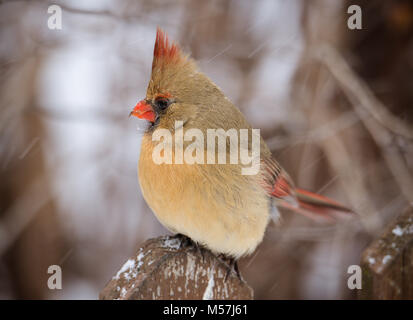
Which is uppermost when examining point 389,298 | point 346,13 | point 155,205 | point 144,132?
point 346,13

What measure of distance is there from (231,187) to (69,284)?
83.1 inches

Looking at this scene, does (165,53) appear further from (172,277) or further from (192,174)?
(172,277)

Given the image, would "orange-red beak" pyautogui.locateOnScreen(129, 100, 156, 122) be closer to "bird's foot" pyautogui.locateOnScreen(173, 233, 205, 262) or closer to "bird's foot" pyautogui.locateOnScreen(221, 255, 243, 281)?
"bird's foot" pyautogui.locateOnScreen(173, 233, 205, 262)

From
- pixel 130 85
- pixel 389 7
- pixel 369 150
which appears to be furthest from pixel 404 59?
pixel 130 85

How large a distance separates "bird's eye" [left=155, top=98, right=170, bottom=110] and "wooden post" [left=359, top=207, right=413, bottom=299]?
777mm

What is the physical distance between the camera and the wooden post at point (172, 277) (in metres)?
1.23

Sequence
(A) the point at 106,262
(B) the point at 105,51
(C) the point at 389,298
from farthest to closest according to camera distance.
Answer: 1. (A) the point at 106,262
2. (B) the point at 105,51
3. (C) the point at 389,298

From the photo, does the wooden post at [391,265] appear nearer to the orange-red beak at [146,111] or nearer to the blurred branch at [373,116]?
the orange-red beak at [146,111]

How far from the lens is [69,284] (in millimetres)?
3197

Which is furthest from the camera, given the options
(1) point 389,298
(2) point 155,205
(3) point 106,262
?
(3) point 106,262

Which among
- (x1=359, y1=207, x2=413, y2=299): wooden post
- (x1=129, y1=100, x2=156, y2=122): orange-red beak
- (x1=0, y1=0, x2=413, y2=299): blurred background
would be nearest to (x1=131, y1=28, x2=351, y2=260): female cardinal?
(x1=129, y1=100, x2=156, y2=122): orange-red beak

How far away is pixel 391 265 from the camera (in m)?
1.33

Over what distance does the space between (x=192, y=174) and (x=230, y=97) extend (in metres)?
1.58

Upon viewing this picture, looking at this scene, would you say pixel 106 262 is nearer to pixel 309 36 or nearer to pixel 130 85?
pixel 130 85
